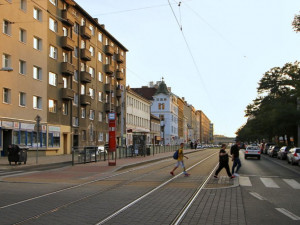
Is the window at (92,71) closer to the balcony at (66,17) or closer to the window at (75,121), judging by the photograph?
the window at (75,121)

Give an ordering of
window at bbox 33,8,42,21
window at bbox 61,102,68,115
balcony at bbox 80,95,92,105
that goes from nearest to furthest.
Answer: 1. window at bbox 33,8,42,21
2. window at bbox 61,102,68,115
3. balcony at bbox 80,95,92,105

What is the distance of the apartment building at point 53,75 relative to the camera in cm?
3488

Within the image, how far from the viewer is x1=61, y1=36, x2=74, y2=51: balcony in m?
44.1

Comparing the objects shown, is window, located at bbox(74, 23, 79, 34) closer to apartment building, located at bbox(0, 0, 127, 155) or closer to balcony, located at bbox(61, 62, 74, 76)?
apartment building, located at bbox(0, 0, 127, 155)

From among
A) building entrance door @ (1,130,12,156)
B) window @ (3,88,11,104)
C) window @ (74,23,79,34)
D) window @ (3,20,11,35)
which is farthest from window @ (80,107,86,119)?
window @ (3,20,11,35)

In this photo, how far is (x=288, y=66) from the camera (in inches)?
2480

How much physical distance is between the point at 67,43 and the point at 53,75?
4.11m

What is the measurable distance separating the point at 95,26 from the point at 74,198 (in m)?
47.8

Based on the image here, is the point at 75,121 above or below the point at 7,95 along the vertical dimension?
below

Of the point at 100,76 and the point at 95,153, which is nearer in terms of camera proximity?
the point at 95,153

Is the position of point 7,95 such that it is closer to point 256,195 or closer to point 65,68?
point 65,68

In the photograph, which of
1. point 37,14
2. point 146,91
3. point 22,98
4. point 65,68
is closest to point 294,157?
point 22,98

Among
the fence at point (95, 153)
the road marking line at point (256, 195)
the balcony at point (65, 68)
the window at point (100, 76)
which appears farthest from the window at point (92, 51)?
the road marking line at point (256, 195)

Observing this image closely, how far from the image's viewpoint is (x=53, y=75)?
42.8 m
